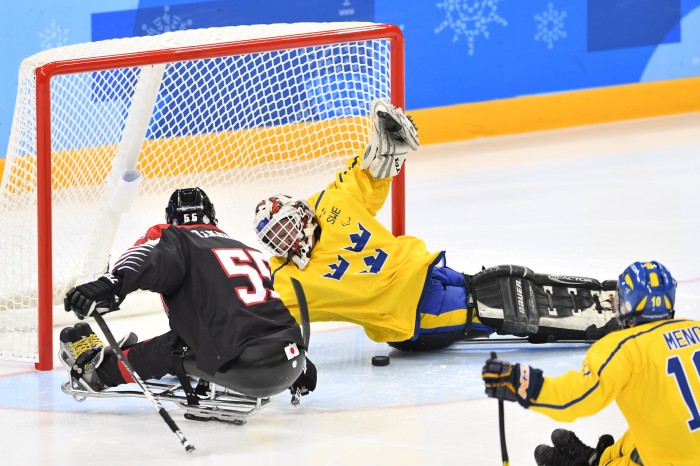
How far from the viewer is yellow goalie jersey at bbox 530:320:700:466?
3014 mm

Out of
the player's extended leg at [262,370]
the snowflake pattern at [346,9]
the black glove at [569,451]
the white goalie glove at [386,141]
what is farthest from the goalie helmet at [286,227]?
the snowflake pattern at [346,9]

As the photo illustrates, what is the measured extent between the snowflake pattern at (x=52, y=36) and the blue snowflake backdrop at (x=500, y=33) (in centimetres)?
29

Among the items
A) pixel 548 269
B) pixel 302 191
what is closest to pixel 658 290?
pixel 548 269

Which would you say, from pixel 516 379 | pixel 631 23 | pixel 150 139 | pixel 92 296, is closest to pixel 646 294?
pixel 516 379

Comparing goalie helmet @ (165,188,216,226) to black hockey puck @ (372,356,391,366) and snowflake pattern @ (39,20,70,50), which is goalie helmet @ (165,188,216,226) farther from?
snowflake pattern @ (39,20,70,50)

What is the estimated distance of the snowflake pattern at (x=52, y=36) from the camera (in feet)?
27.6

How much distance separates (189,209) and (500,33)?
20.9 ft

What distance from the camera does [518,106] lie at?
10484mm

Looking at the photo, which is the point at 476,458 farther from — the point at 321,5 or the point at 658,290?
the point at 321,5

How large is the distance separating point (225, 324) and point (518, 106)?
670cm

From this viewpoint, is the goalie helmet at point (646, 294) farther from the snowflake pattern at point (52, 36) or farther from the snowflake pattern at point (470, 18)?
the snowflake pattern at point (470, 18)

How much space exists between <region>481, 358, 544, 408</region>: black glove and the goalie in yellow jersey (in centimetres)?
181

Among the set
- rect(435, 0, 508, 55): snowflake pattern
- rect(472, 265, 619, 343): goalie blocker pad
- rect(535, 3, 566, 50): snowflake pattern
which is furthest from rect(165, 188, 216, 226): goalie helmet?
rect(535, 3, 566, 50): snowflake pattern

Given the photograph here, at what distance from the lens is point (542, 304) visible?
4984mm
